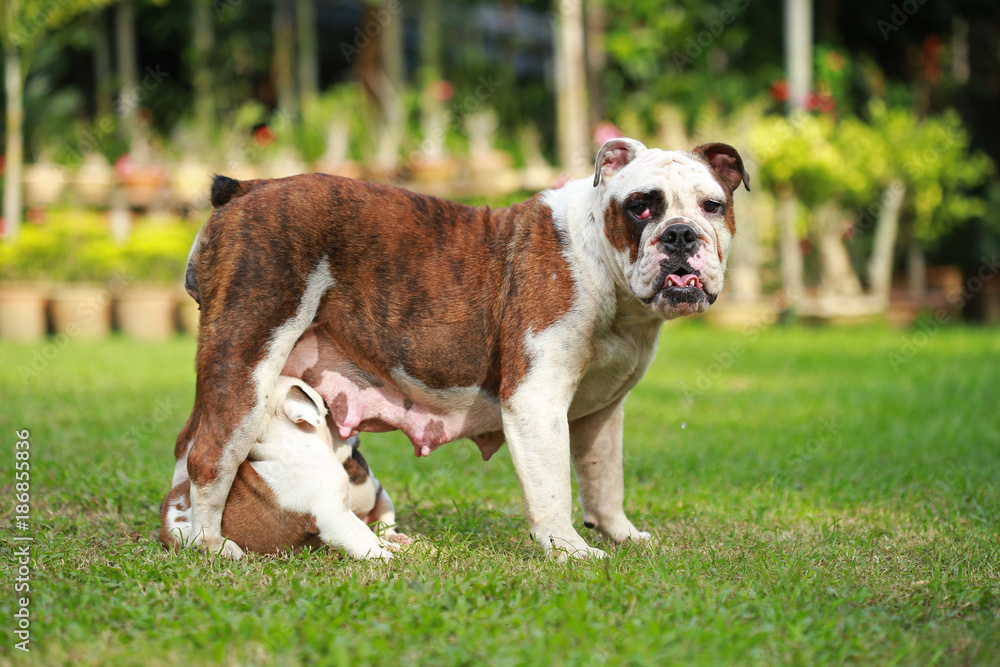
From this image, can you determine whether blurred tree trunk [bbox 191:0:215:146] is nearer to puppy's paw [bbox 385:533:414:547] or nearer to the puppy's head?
the puppy's head

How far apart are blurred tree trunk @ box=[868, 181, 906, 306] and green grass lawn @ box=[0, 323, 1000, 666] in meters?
5.99

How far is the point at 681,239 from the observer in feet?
11.9

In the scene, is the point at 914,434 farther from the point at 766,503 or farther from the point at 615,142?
the point at 615,142

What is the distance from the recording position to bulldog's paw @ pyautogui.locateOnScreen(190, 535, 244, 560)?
387cm

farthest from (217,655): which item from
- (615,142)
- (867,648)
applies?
(615,142)

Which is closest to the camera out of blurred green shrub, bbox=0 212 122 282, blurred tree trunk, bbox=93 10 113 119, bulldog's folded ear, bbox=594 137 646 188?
bulldog's folded ear, bbox=594 137 646 188

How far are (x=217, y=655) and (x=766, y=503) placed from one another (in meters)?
3.18

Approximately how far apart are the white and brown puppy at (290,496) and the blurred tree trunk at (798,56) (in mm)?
11316

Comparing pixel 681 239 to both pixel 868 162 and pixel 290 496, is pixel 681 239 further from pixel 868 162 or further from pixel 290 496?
pixel 868 162

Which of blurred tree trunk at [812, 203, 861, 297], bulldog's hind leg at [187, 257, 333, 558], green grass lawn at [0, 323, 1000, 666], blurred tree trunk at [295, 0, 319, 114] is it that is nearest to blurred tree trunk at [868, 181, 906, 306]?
blurred tree trunk at [812, 203, 861, 297]

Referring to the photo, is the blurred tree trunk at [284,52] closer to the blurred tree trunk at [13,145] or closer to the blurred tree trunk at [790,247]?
the blurred tree trunk at [13,145]

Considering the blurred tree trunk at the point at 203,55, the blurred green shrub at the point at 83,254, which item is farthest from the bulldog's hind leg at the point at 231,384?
the blurred tree trunk at the point at 203,55

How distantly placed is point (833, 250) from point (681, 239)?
11.5 metres

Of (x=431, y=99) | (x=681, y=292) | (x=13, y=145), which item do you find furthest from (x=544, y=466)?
(x=431, y=99)
